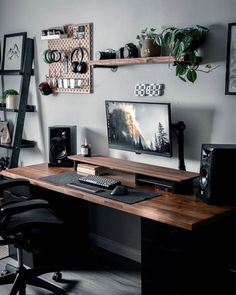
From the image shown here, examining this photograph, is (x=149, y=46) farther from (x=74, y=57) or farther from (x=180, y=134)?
(x=74, y=57)

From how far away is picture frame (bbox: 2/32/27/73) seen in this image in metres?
3.97

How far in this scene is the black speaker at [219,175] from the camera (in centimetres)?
227

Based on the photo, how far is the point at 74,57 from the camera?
3.46 m

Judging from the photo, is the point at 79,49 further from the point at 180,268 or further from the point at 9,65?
the point at 180,268

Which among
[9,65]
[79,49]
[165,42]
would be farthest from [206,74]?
[9,65]

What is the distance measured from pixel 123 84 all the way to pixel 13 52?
1.49 m

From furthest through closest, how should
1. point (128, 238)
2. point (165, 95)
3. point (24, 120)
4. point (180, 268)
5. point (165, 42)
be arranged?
point (24, 120) < point (128, 238) < point (165, 95) < point (165, 42) < point (180, 268)

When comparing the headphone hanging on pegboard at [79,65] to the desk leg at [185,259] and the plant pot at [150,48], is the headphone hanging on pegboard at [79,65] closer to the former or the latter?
the plant pot at [150,48]

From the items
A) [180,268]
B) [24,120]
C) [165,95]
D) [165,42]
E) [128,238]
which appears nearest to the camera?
[180,268]

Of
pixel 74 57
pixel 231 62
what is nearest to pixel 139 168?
pixel 231 62

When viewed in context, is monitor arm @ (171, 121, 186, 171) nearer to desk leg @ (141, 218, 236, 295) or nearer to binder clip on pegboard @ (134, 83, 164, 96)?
binder clip on pegboard @ (134, 83, 164, 96)

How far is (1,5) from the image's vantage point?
13.9 feet

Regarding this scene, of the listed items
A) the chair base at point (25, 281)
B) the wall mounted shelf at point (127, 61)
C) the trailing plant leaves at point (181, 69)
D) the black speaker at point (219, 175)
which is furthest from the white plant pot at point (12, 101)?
the black speaker at point (219, 175)

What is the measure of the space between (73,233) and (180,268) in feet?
4.42
